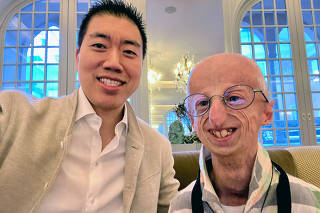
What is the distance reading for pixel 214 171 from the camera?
0.79 metres

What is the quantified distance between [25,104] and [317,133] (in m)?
3.63

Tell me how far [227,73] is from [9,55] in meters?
3.66

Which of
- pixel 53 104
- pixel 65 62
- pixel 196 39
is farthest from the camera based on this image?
pixel 196 39

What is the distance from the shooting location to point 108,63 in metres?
1.13

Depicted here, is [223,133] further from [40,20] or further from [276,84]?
[40,20]

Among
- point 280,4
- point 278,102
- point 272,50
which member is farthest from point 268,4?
point 278,102

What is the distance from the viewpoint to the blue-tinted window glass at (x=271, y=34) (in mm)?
3748

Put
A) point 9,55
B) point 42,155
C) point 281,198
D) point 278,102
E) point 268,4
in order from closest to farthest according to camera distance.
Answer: point 281,198, point 42,155, point 9,55, point 278,102, point 268,4

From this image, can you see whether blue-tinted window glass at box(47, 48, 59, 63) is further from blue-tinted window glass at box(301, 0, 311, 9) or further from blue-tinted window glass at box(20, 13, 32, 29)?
blue-tinted window glass at box(301, 0, 311, 9)

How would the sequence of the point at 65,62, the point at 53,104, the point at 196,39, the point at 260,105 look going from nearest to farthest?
the point at 260,105, the point at 53,104, the point at 65,62, the point at 196,39

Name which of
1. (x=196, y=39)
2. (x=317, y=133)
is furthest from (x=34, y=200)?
(x=196, y=39)

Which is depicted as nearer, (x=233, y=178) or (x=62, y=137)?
(x=233, y=178)

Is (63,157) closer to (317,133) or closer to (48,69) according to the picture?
(48,69)

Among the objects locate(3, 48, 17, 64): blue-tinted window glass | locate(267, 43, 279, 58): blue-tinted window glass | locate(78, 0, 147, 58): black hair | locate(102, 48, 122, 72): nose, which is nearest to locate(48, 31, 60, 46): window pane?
locate(3, 48, 17, 64): blue-tinted window glass
